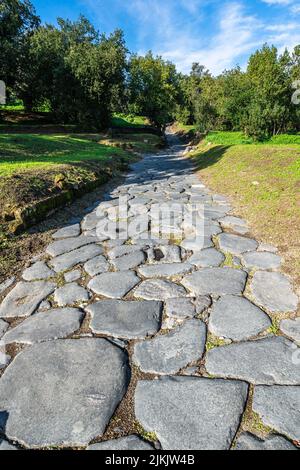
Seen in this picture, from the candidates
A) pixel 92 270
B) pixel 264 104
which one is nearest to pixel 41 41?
pixel 264 104

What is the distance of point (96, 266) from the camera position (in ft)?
9.84

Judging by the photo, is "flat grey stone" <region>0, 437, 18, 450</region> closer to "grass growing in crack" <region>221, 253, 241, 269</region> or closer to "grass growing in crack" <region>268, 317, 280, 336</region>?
"grass growing in crack" <region>268, 317, 280, 336</region>

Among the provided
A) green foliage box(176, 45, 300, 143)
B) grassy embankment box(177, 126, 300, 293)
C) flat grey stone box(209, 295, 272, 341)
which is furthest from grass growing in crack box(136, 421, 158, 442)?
green foliage box(176, 45, 300, 143)

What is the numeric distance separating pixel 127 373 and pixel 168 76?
35.3 meters

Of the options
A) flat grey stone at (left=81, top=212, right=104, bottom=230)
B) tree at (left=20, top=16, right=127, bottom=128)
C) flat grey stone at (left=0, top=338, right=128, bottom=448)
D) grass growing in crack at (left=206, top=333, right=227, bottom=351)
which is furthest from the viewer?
tree at (left=20, top=16, right=127, bottom=128)

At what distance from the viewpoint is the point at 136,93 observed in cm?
2588

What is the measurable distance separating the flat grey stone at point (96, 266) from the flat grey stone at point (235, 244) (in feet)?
4.45

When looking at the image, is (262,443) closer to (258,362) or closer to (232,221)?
(258,362)

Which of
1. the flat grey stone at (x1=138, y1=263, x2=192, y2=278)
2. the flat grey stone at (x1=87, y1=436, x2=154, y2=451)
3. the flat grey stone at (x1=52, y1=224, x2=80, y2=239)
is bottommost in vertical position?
the flat grey stone at (x1=87, y1=436, x2=154, y2=451)

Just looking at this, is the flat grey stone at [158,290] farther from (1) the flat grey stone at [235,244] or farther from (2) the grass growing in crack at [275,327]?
(1) the flat grey stone at [235,244]

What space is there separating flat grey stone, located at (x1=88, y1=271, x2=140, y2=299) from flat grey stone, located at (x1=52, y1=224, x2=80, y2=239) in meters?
1.31

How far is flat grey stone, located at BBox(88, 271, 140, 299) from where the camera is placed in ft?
8.25

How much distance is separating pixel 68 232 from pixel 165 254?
61.6 inches
